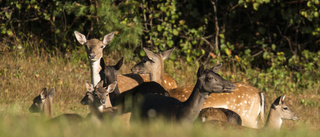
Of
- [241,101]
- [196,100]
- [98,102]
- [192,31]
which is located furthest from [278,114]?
[192,31]

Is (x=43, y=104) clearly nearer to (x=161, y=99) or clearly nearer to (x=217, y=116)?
(x=161, y=99)

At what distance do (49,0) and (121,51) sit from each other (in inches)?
87.5

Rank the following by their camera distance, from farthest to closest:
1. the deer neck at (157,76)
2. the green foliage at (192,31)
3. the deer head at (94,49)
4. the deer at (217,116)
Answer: the green foliage at (192,31) → the deer neck at (157,76) → the deer head at (94,49) → the deer at (217,116)

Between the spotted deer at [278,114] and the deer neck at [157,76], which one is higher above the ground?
the deer neck at [157,76]

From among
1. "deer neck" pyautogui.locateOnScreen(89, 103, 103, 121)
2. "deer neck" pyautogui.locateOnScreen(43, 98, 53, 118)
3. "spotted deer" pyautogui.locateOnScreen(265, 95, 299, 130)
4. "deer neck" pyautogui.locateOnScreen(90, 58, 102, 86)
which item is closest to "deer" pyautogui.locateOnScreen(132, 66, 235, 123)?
"deer neck" pyautogui.locateOnScreen(89, 103, 103, 121)

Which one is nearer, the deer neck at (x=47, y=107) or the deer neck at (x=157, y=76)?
the deer neck at (x=47, y=107)

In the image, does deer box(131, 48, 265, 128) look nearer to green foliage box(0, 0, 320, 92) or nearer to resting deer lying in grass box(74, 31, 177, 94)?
resting deer lying in grass box(74, 31, 177, 94)

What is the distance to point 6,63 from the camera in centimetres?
1061

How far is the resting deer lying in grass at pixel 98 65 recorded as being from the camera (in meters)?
7.96

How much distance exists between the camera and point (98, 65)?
8055 mm

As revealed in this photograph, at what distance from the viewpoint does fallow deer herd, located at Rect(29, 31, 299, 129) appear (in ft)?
19.0

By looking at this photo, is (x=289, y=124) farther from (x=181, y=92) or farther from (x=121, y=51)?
(x=121, y=51)

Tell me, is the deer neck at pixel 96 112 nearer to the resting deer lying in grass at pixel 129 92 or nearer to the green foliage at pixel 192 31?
the resting deer lying in grass at pixel 129 92

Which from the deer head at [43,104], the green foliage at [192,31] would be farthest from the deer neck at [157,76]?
the green foliage at [192,31]
